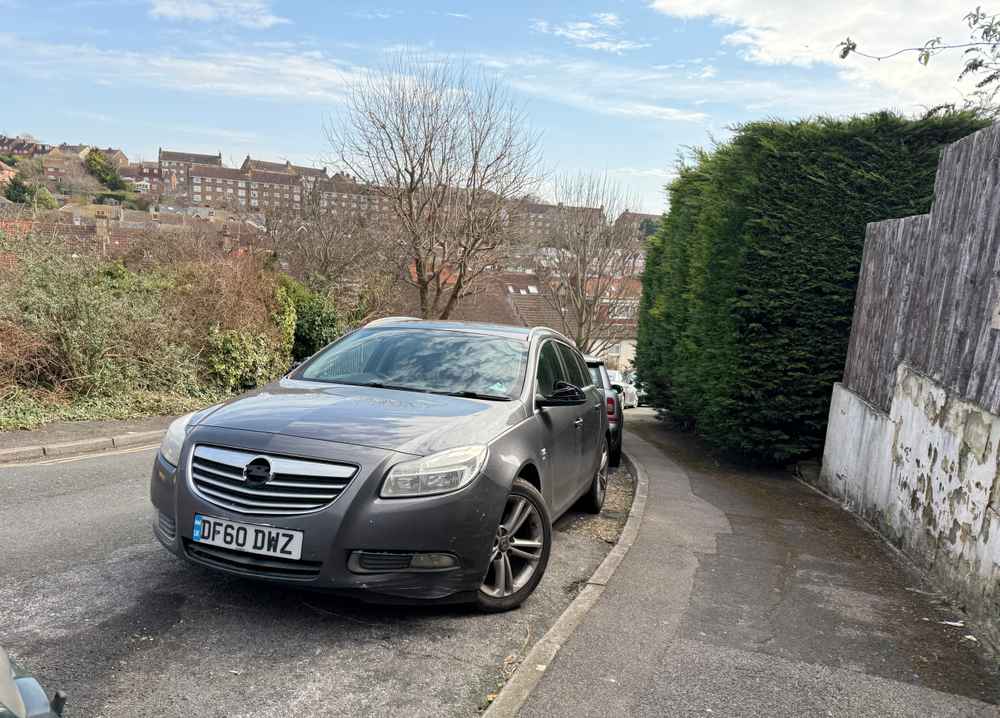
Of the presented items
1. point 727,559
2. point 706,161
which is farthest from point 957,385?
point 706,161

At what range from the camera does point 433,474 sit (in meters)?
3.92

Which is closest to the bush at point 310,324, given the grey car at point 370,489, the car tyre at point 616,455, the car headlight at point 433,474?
the car tyre at point 616,455

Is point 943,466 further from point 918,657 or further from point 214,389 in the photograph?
point 214,389

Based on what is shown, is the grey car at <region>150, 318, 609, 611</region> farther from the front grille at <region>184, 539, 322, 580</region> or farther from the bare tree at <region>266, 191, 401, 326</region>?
the bare tree at <region>266, 191, 401, 326</region>

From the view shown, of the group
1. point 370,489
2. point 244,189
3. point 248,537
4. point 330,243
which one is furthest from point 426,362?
point 244,189

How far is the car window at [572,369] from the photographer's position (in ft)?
21.9

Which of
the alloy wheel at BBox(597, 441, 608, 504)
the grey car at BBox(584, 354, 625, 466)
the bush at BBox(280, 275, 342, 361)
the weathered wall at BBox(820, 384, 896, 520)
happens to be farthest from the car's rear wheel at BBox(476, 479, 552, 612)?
the bush at BBox(280, 275, 342, 361)

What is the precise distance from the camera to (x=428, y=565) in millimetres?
3891

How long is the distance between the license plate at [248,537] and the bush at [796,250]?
7.59 meters

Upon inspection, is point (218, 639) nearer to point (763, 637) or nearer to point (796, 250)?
point (763, 637)

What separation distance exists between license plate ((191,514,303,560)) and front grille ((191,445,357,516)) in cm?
8

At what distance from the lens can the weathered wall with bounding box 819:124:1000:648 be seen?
16.8 feet

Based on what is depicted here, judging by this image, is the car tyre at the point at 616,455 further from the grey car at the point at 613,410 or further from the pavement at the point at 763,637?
the pavement at the point at 763,637

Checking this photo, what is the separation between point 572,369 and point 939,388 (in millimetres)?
2998
